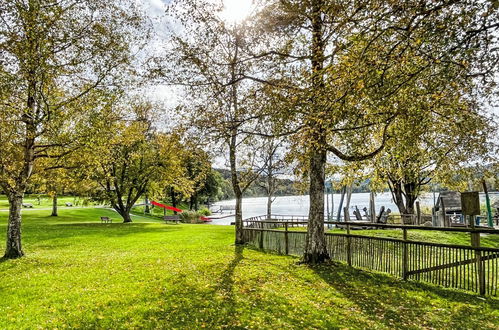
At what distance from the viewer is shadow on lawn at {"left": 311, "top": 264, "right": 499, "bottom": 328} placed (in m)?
6.14

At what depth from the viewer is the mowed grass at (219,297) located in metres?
5.75

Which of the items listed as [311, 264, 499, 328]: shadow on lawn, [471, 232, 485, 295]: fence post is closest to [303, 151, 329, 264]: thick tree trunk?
[311, 264, 499, 328]: shadow on lawn

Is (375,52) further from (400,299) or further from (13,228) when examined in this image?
(13,228)

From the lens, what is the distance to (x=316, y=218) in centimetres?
1070

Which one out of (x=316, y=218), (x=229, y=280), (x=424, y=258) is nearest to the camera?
(x=424, y=258)

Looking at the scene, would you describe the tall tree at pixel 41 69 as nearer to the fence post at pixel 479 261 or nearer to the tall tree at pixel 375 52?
the tall tree at pixel 375 52

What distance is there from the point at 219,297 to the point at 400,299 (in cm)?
403

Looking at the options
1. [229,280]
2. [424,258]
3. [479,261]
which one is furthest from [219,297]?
[479,261]

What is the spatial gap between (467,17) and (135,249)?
48.4 feet

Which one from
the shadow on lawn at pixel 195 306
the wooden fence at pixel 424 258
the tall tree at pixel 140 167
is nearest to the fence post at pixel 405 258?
the wooden fence at pixel 424 258

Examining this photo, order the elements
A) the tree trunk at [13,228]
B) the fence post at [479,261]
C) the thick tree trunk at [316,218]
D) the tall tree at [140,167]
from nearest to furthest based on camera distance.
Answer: the fence post at [479,261], the thick tree trunk at [316,218], the tree trunk at [13,228], the tall tree at [140,167]

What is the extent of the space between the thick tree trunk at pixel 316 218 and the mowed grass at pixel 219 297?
55 cm

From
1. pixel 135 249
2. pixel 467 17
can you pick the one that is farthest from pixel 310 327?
pixel 135 249

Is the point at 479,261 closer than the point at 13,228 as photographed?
Yes
